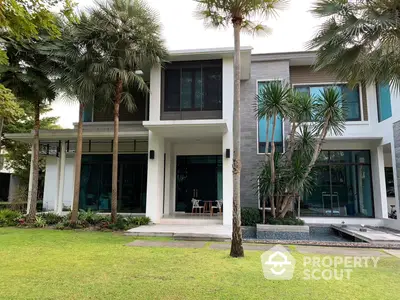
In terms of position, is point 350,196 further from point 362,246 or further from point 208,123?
point 208,123

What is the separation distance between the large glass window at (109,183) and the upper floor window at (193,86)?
375cm

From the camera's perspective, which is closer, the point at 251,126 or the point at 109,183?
the point at 109,183

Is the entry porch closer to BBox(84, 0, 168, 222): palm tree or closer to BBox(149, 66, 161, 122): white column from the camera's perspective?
BBox(149, 66, 161, 122): white column

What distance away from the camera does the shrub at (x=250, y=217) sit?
39.6 ft

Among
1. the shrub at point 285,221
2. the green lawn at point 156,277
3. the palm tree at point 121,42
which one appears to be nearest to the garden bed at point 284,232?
the shrub at point 285,221

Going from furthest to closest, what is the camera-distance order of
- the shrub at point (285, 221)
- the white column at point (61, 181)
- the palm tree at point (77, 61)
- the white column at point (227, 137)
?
the white column at point (61, 181)
the white column at point (227, 137)
the shrub at point (285, 221)
the palm tree at point (77, 61)

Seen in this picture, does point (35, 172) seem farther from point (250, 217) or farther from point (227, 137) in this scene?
point (250, 217)

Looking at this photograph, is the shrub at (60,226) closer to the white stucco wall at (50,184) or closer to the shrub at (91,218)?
the shrub at (91,218)

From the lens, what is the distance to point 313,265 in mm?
5988

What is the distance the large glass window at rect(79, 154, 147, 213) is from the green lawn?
20.7 feet

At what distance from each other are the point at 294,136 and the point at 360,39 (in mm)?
5771

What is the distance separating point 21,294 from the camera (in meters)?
4.10

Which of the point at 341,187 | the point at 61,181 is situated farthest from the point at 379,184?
the point at 61,181

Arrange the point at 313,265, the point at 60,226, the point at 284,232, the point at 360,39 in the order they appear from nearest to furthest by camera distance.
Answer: the point at 313,265 → the point at 360,39 → the point at 284,232 → the point at 60,226
